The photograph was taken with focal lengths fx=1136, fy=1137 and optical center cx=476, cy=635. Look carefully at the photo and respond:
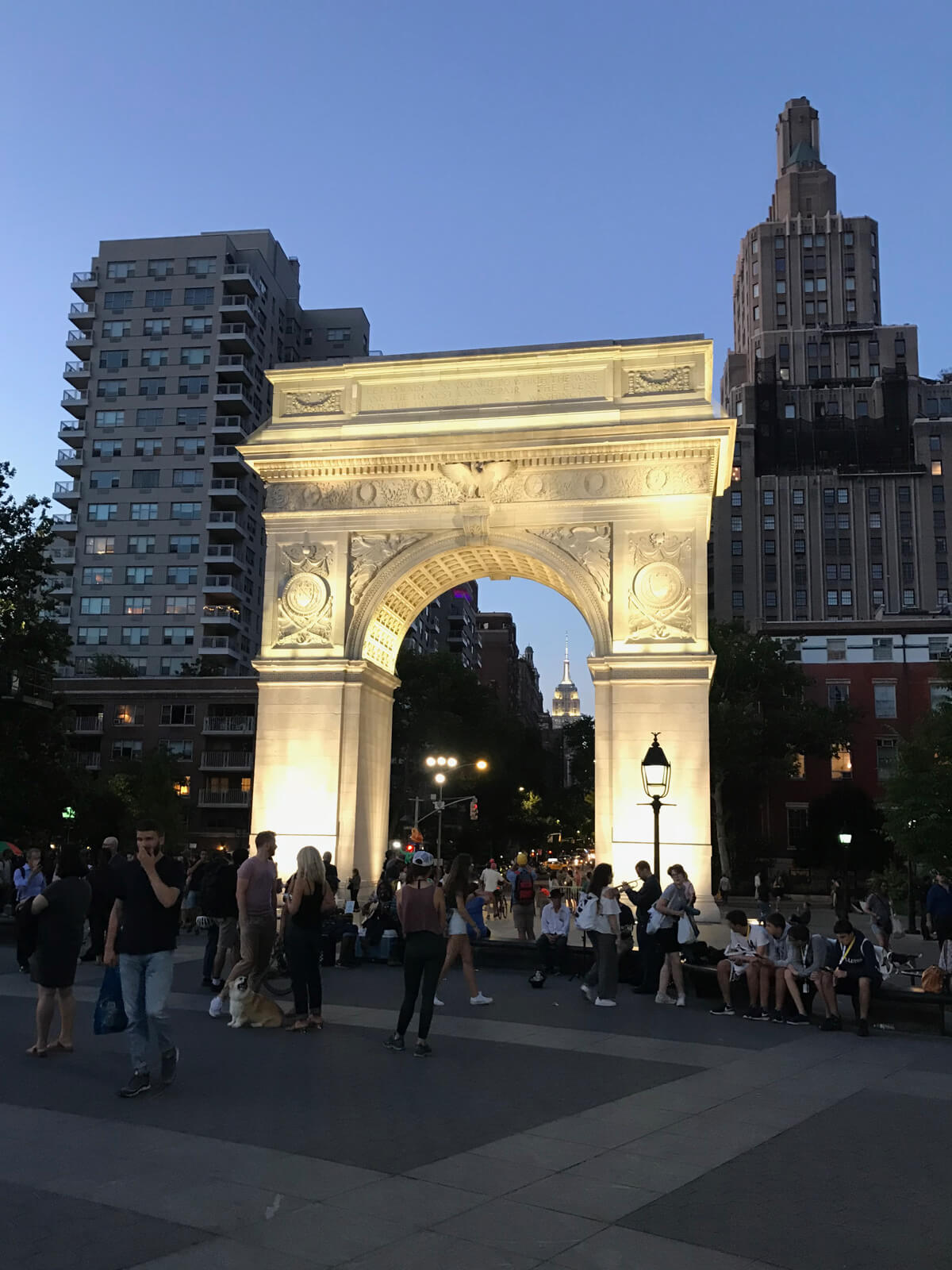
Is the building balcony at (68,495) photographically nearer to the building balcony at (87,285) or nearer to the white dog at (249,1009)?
the building balcony at (87,285)

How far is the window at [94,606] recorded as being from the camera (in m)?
75.7

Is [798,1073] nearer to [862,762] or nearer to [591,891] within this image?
[591,891]

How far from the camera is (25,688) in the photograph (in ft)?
117

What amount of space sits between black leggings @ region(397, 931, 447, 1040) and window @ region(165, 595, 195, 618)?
217 ft

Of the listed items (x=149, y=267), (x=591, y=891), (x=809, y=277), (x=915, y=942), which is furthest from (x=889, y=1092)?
(x=809, y=277)

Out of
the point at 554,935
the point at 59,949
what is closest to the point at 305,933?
the point at 59,949

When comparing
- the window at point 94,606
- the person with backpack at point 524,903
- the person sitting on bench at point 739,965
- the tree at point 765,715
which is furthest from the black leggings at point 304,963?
the window at point 94,606

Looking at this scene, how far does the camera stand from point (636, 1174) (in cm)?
664

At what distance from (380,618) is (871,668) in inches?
1656

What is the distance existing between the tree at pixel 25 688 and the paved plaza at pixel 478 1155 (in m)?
25.1

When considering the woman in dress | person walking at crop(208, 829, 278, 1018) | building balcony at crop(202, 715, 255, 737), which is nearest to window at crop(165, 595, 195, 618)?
building balcony at crop(202, 715, 255, 737)

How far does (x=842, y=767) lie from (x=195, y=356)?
49690 millimetres

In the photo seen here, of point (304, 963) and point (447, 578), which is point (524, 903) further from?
point (447, 578)

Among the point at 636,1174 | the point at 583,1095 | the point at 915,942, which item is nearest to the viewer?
the point at 636,1174
